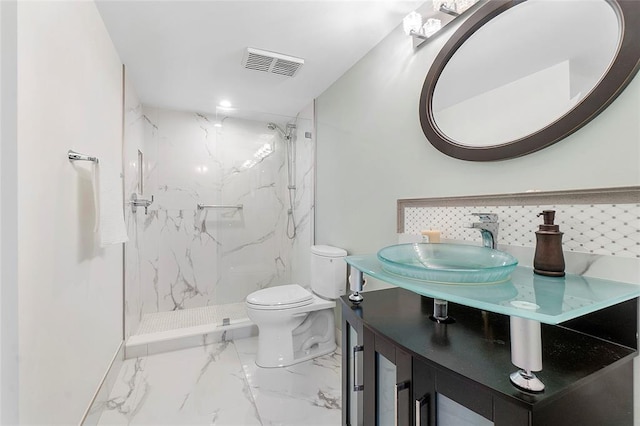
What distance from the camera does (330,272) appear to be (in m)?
2.15

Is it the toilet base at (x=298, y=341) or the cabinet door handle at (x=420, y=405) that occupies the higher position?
the cabinet door handle at (x=420, y=405)

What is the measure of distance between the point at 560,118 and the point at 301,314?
5.92 feet

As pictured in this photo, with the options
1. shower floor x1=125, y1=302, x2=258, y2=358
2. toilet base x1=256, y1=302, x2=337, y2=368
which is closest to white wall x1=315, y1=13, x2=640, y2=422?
toilet base x1=256, y1=302, x2=337, y2=368

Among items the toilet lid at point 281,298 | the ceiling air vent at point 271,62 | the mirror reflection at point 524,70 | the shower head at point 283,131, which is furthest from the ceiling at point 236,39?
the toilet lid at point 281,298

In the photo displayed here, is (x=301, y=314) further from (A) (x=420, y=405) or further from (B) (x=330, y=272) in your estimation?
(A) (x=420, y=405)

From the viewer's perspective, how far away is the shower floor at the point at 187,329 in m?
2.22

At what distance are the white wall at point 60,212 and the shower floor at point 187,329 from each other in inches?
19.8

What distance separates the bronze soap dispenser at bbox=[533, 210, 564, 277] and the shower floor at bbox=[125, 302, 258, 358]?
2.24 meters

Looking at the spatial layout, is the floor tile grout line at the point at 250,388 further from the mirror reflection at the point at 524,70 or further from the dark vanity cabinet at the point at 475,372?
the mirror reflection at the point at 524,70

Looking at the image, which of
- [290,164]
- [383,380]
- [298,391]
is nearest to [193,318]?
[298,391]

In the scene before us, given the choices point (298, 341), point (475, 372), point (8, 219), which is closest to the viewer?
point (475, 372)

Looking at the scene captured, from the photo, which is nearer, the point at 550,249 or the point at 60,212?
the point at 550,249

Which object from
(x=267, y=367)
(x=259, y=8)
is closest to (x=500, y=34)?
(x=259, y=8)

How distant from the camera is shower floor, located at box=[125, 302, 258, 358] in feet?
7.27
